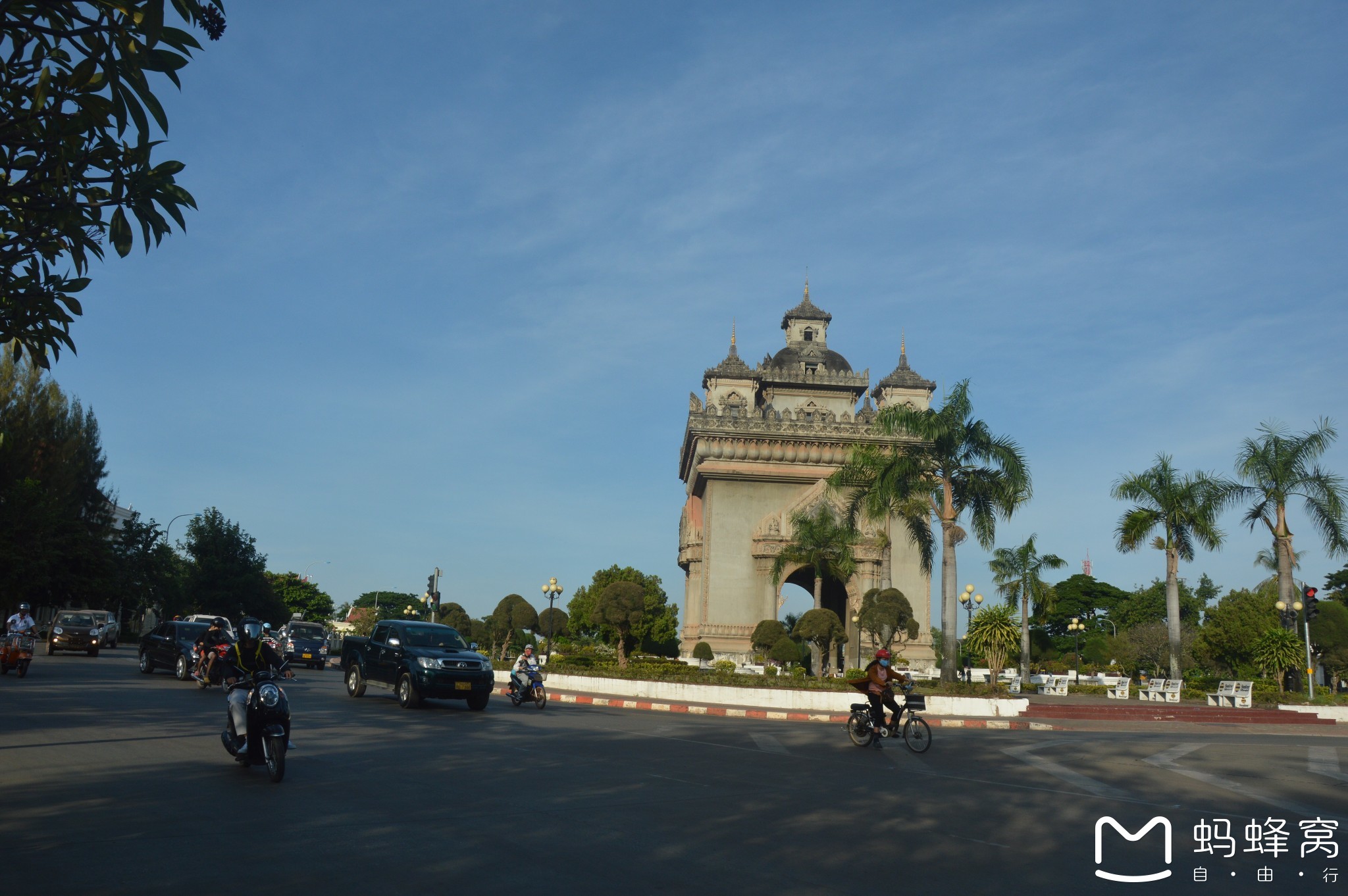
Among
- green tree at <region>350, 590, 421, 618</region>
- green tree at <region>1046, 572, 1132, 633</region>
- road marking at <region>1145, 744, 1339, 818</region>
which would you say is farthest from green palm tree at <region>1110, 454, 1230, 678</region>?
green tree at <region>350, 590, 421, 618</region>

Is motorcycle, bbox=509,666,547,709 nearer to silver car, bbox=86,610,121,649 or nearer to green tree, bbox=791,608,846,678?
green tree, bbox=791,608,846,678

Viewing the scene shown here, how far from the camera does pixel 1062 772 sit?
44.2 ft

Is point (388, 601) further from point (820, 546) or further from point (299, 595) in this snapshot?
point (820, 546)

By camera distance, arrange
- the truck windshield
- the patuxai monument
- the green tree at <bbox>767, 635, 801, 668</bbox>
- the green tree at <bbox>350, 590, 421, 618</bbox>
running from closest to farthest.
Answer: the truck windshield
the green tree at <bbox>767, 635, 801, 668</bbox>
the patuxai monument
the green tree at <bbox>350, 590, 421, 618</bbox>

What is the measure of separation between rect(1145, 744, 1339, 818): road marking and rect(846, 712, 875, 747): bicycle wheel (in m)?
4.16

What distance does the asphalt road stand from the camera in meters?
6.47

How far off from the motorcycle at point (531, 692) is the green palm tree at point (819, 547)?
2236cm

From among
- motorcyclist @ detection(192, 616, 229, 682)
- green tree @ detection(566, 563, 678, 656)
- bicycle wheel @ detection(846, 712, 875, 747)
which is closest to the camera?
bicycle wheel @ detection(846, 712, 875, 747)

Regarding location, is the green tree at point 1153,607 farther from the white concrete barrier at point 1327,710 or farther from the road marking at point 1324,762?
the road marking at point 1324,762

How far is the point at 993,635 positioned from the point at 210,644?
2841 cm

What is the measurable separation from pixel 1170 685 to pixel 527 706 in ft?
79.7

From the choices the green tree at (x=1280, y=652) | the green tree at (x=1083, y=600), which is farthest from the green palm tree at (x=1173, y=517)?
the green tree at (x=1083, y=600)

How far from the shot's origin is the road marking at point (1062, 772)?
455 inches

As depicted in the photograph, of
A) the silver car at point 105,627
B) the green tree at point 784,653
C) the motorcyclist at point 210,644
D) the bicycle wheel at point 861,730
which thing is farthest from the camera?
the green tree at point 784,653
